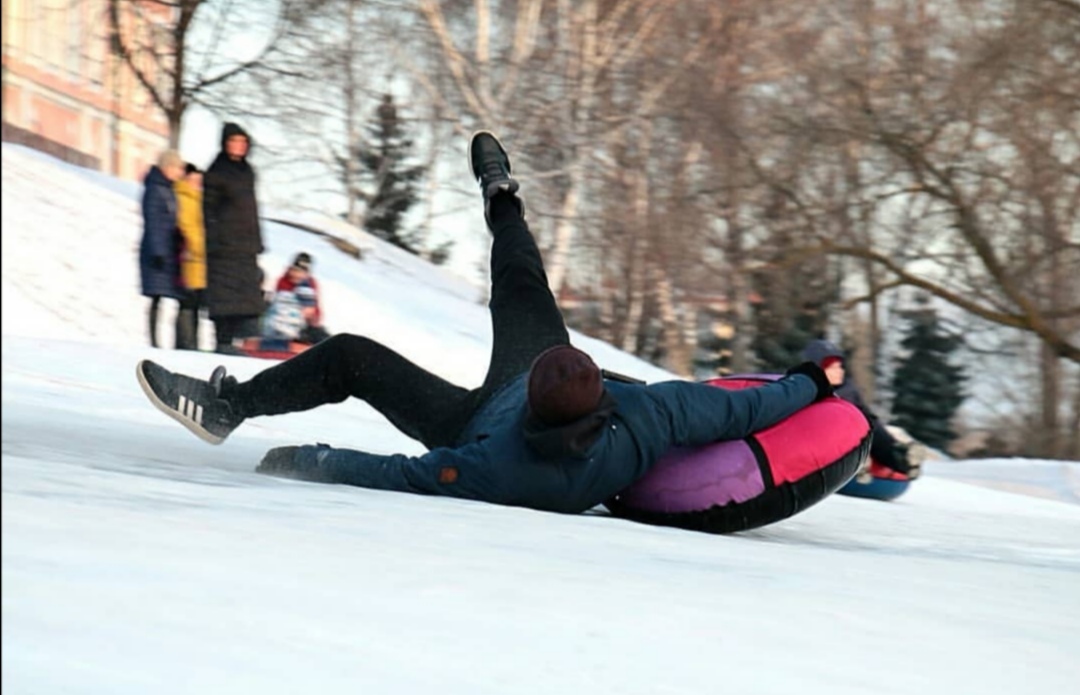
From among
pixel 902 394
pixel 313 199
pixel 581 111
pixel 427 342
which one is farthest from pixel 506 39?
pixel 902 394

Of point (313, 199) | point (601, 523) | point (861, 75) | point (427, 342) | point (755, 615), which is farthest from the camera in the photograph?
point (313, 199)

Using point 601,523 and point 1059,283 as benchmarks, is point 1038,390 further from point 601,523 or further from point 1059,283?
point 601,523

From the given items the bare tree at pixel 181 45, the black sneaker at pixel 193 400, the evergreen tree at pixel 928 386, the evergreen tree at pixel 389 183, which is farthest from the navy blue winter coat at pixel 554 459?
the evergreen tree at pixel 928 386

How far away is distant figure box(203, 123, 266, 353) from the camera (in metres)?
9.40

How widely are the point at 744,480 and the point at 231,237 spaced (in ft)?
20.0

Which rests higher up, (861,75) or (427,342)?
(861,75)

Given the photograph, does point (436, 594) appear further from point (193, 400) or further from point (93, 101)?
point (93, 101)

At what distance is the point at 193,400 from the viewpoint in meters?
4.51

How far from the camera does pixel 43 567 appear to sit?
5.63 ft

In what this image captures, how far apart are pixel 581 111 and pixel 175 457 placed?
1675 cm

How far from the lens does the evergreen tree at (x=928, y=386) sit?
3020 centimetres

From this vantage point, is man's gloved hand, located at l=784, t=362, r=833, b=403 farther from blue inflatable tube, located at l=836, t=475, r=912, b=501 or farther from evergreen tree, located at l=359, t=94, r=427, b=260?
evergreen tree, located at l=359, t=94, r=427, b=260

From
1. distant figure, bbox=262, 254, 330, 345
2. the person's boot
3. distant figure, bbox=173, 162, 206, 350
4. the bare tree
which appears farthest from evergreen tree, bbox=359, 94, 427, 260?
the person's boot

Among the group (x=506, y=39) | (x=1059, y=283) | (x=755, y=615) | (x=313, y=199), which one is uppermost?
(x=506, y=39)
